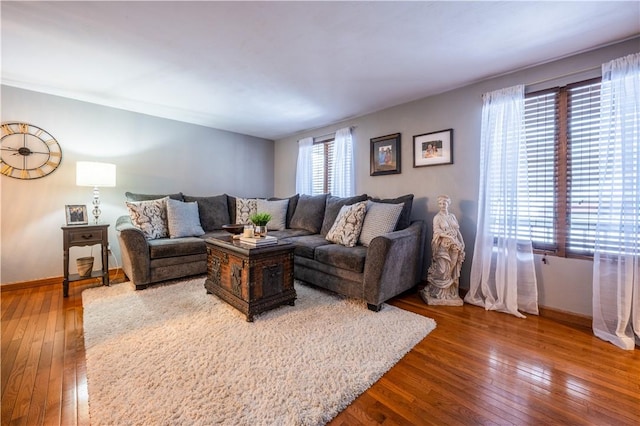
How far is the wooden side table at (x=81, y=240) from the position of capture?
2.69m

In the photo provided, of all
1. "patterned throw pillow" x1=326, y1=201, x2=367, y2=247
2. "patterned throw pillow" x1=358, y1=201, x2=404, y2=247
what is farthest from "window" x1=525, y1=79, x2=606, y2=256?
"patterned throw pillow" x1=326, y1=201, x2=367, y2=247

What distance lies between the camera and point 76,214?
9.62ft

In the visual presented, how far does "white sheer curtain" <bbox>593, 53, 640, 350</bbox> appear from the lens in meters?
1.86

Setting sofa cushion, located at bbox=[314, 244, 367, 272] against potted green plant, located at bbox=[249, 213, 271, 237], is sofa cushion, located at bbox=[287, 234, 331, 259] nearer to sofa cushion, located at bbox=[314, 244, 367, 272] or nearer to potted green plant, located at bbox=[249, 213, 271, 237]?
sofa cushion, located at bbox=[314, 244, 367, 272]

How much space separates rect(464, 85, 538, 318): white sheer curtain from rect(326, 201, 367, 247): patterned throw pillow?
1.16 m

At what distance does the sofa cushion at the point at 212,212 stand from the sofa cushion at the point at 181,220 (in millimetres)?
300

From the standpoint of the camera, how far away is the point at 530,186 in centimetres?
237

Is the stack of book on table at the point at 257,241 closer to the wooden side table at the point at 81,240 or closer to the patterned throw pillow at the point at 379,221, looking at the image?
the patterned throw pillow at the point at 379,221

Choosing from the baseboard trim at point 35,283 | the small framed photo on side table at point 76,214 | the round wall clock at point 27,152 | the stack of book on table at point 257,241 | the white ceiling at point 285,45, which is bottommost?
the baseboard trim at point 35,283

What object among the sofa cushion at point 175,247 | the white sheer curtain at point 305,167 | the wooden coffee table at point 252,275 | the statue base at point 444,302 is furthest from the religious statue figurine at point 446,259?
the sofa cushion at point 175,247

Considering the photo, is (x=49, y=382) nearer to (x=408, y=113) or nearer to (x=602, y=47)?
(x=408, y=113)

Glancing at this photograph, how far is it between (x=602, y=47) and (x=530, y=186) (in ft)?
3.75

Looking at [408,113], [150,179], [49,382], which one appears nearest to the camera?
[49,382]

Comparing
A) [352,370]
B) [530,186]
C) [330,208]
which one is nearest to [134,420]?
[352,370]
